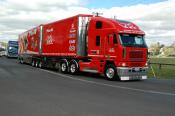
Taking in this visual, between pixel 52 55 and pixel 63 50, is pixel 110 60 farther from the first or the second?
pixel 52 55

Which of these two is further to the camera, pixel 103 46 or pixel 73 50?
pixel 73 50

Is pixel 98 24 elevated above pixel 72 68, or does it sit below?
above

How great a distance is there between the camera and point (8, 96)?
11.9 m

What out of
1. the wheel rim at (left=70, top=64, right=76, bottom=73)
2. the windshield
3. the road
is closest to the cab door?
the windshield

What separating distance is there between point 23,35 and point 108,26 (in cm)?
2329

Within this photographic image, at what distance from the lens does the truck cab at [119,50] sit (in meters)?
19.5

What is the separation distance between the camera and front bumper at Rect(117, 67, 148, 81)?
63.4ft

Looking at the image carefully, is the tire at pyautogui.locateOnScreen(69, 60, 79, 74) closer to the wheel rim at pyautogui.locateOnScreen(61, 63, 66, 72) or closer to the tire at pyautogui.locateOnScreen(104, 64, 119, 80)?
the wheel rim at pyautogui.locateOnScreen(61, 63, 66, 72)

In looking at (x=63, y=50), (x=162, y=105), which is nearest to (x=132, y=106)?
(x=162, y=105)

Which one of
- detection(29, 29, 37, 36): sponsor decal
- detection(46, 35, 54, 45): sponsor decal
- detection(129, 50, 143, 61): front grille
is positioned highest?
detection(29, 29, 37, 36): sponsor decal

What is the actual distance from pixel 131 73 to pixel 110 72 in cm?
122

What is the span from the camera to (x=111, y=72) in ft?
65.8

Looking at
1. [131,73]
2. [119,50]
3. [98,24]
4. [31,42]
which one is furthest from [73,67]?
[31,42]

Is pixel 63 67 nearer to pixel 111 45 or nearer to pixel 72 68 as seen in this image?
pixel 72 68
